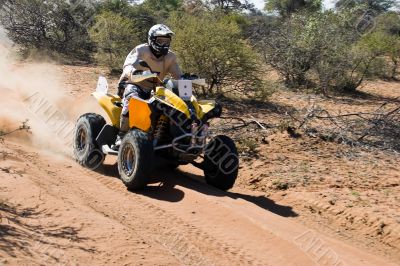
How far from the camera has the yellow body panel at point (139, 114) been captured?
7.00 m

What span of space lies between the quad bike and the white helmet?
0.52 meters

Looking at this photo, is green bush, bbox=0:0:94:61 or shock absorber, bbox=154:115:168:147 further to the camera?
green bush, bbox=0:0:94:61

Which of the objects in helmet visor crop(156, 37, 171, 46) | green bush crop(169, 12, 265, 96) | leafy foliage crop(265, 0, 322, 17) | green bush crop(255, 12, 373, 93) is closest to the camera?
helmet visor crop(156, 37, 171, 46)

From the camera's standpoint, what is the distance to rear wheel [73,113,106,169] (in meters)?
8.05

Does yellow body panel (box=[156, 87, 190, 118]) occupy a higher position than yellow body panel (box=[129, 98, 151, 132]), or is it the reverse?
yellow body panel (box=[156, 87, 190, 118])

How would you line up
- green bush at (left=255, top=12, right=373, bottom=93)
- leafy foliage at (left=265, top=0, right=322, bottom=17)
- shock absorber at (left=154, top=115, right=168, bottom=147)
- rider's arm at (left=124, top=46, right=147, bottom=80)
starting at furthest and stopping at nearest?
leafy foliage at (left=265, top=0, right=322, bottom=17)
green bush at (left=255, top=12, right=373, bottom=93)
rider's arm at (left=124, top=46, right=147, bottom=80)
shock absorber at (left=154, top=115, right=168, bottom=147)

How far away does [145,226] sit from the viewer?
18.0 ft

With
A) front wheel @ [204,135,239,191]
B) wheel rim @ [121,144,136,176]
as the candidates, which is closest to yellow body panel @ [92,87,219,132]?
wheel rim @ [121,144,136,176]

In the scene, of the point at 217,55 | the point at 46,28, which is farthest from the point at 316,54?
the point at 46,28

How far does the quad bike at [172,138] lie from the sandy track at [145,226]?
0.27m

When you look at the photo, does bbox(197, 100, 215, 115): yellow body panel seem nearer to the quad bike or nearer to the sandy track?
the quad bike

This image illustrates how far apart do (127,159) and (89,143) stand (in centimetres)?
122

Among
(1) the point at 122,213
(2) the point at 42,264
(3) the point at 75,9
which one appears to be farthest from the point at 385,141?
(3) the point at 75,9

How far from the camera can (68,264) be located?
13.2ft
